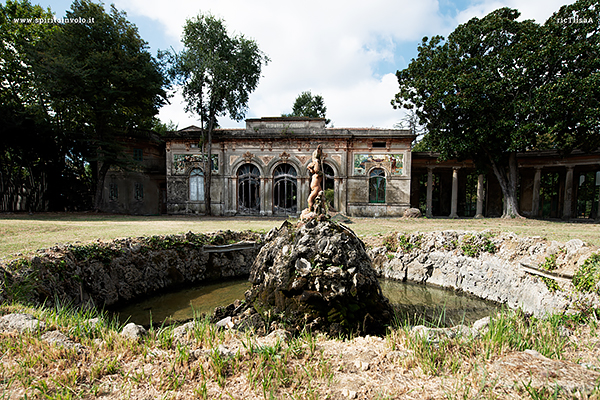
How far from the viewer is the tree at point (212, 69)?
18.7 metres

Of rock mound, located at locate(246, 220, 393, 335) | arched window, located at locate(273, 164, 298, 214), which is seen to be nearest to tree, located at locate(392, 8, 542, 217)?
arched window, located at locate(273, 164, 298, 214)

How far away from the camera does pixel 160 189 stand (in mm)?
24188

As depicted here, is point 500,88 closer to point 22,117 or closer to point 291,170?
point 291,170

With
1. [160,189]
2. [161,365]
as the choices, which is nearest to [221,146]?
[160,189]

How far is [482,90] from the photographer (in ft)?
48.3

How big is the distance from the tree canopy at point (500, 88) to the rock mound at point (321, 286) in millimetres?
14671

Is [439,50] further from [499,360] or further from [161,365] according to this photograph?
[161,365]

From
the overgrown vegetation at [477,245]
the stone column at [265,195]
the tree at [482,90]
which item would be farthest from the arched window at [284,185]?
the overgrown vegetation at [477,245]

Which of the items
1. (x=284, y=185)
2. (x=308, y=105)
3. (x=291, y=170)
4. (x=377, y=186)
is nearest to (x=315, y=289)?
(x=284, y=185)

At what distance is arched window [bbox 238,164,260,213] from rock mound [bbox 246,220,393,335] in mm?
15615

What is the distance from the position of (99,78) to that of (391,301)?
19890mm

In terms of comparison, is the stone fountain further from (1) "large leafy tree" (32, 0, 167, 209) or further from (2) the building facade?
(1) "large leafy tree" (32, 0, 167, 209)

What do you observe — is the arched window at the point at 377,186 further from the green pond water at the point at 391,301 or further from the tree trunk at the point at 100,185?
the tree trunk at the point at 100,185

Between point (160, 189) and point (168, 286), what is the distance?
19.4 metres
